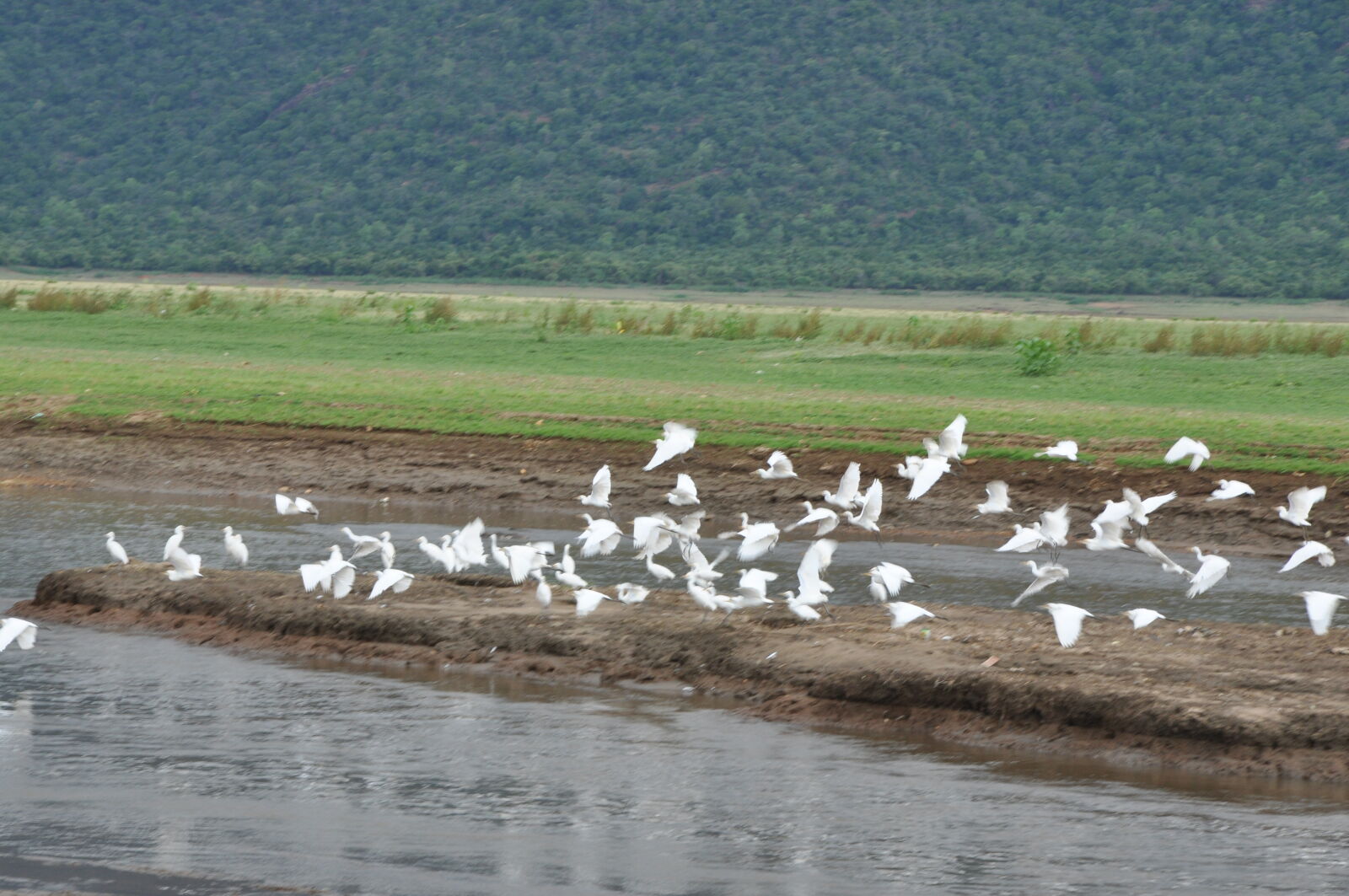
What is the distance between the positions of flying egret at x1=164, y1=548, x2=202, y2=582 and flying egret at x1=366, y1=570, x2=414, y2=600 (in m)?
1.31

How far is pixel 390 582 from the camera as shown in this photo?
12.1 metres

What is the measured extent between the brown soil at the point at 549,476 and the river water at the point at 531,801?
7.64m

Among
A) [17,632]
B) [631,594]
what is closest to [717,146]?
[631,594]

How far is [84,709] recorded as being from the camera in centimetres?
1020

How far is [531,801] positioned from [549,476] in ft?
35.5

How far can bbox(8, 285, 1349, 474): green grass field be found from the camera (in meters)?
20.7

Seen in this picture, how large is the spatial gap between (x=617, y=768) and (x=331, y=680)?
100.0 inches

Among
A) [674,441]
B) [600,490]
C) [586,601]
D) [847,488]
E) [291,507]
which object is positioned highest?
[674,441]

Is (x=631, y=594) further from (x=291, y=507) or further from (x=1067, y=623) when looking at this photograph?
(x=291, y=507)

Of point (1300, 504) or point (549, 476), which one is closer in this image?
point (1300, 504)

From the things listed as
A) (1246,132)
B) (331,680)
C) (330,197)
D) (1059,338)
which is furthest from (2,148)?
(331,680)

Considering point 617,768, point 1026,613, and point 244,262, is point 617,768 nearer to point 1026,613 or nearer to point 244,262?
point 1026,613

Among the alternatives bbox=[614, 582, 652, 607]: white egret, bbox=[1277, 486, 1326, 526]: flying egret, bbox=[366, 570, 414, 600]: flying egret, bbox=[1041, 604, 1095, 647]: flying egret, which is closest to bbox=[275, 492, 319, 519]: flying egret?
bbox=[366, 570, 414, 600]: flying egret

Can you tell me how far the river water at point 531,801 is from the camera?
757 centimetres
